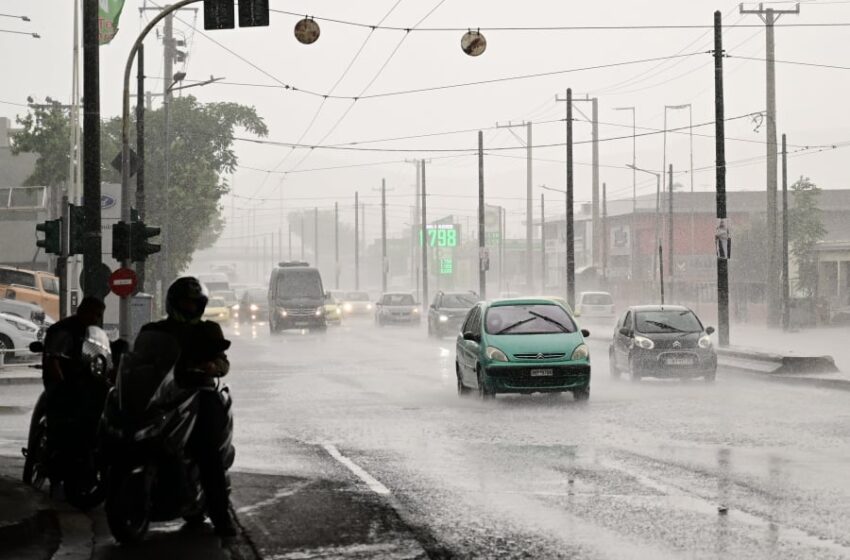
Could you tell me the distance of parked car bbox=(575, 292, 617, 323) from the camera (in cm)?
6331

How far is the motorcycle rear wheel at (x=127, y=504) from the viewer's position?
8516 mm

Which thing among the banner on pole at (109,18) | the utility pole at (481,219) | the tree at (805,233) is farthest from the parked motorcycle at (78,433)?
the tree at (805,233)

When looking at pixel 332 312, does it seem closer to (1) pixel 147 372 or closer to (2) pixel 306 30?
(2) pixel 306 30

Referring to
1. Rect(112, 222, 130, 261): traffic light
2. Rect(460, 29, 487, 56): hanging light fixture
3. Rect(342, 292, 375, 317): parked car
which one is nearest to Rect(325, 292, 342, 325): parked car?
Rect(342, 292, 375, 317): parked car

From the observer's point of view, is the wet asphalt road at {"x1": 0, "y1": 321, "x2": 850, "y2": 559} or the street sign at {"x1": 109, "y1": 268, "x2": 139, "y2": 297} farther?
the street sign at {"x1": 109, "y1": 268, "x2": 139, "y2": 297}

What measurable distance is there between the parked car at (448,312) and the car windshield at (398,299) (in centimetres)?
1306

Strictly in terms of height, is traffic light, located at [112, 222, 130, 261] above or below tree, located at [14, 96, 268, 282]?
below

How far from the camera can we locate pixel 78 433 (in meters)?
10.5

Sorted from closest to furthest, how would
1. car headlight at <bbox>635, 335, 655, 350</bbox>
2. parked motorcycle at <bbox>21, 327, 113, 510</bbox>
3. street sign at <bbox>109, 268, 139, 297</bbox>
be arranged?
parked motorcycle at <bbox>21, 327, 113, 510</bbox> < street sign at <bbox>109, 268, 139, 297</bbox> < car headlight at <bbox>635, 335, 655, 350</bbox>

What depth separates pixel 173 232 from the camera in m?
59.5

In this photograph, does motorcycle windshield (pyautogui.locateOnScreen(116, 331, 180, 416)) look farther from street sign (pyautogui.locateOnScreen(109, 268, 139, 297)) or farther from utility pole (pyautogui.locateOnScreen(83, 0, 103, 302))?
street sign (pyautogui.locateOnScreen(109, 268, 139, 297))

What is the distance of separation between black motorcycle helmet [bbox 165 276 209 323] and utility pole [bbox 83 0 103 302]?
30.2ft

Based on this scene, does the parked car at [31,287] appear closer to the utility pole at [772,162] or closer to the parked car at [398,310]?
the parked car at [398,310]

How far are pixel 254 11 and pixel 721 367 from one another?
1428 centimetres
